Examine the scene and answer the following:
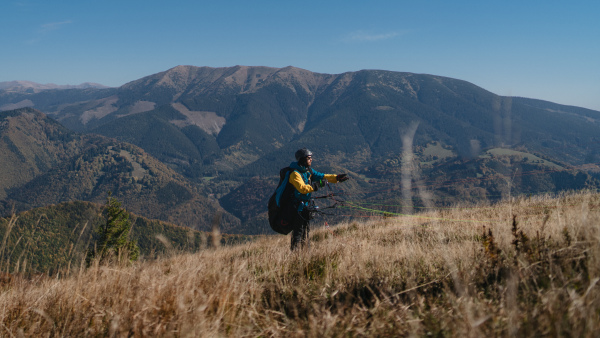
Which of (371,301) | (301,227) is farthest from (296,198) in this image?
(371,301)

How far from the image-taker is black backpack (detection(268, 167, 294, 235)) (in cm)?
659

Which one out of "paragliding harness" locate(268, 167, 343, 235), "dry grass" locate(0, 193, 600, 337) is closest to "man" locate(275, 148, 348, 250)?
"paragliding harness" locate(268, 167, 343, 235)

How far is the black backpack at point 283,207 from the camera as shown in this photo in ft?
21.6

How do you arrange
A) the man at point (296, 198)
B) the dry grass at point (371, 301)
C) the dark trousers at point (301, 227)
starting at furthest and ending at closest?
the dark trousers at point (301, 227) < the man at point (296, 198) < the dry grass at point (371, 301)

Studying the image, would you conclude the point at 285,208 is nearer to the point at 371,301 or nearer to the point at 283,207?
the point at 283,207

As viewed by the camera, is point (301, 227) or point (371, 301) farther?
point (301, 227)

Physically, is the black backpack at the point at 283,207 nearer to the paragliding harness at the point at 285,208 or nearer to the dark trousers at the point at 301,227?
the paragliding harness at the point at 285,208

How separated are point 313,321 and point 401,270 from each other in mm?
1565

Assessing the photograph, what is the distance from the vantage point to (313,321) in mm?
→ 2236

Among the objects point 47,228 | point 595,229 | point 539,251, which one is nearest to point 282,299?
point 539,251

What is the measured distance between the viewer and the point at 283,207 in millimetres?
6648

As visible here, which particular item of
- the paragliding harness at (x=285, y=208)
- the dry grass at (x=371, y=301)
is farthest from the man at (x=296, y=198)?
the dry grass at (x=371, y=301)

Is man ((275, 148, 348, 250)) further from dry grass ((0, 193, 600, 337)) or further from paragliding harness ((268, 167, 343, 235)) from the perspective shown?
dry grass ((0, 193, 600, 337))

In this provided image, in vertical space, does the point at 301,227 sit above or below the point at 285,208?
below
